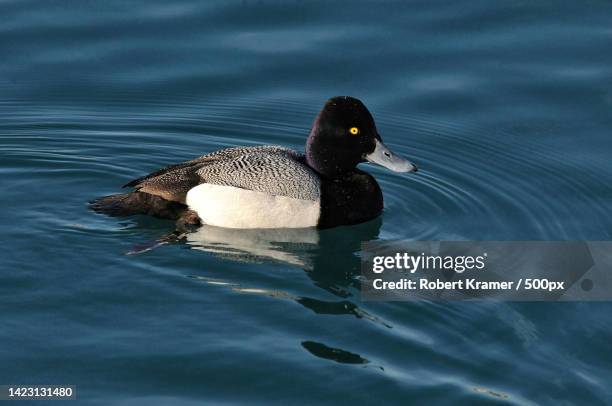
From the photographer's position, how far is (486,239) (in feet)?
33.8

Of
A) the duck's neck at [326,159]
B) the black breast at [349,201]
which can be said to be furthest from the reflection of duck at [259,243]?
the duck's neck at [326,159]

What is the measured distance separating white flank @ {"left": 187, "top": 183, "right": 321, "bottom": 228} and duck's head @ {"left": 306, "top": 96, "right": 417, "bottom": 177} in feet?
1.86

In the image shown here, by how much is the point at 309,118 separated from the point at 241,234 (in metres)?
2.78

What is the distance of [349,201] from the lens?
10.7 metres

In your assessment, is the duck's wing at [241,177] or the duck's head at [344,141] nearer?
the duck's wing at [241,177]

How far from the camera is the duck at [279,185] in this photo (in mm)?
10445

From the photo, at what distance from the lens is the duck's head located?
10.8m

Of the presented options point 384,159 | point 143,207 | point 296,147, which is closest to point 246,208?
point 143,207

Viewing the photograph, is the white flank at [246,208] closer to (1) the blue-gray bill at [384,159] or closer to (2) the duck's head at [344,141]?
(2) the duck's head at [344,141]

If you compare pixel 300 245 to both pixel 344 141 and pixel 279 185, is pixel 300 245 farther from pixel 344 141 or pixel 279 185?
pixel 344 141

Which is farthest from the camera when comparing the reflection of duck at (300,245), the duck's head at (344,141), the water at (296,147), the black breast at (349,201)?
the duck's head at (344,141)

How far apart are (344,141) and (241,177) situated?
3.29 feet

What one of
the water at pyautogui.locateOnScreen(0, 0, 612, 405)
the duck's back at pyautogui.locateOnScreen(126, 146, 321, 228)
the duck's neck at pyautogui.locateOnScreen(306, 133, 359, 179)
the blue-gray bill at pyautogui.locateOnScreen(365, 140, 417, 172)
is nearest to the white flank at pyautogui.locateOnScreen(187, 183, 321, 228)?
the duck's back at pyautogui.locateOnScreen(126, 146, 321, 228)

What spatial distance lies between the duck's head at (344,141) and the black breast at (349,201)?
0.56 ft
